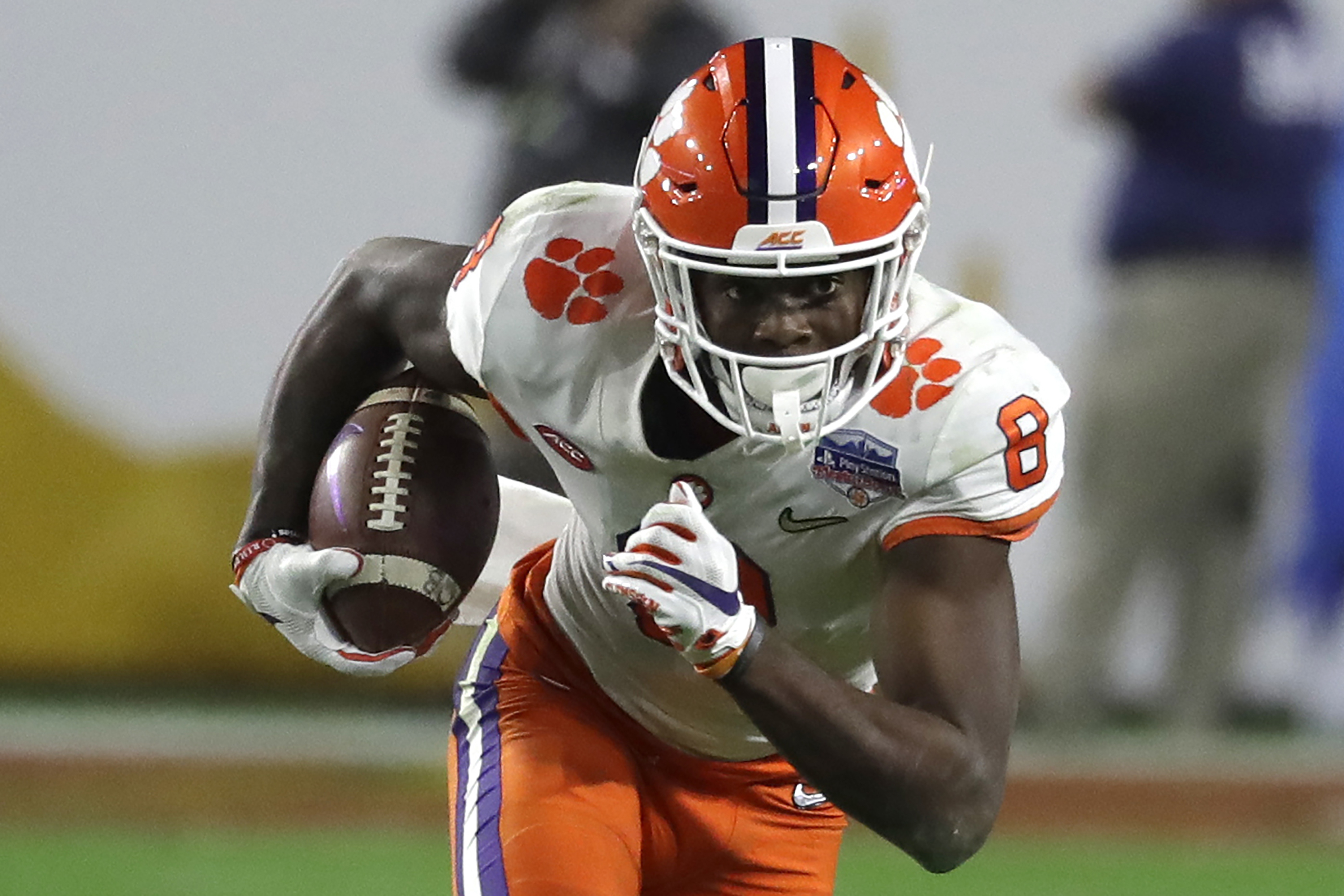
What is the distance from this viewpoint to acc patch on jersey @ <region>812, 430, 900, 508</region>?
1.69 m

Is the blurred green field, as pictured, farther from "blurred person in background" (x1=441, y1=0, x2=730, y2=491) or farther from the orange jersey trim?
the orange jersey trim

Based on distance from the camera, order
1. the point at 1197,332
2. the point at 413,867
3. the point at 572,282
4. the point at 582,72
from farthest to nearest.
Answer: the point at 1197,332, the point at 582,72, the point at 413,867, the point at 572,282

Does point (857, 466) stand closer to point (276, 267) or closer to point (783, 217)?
point (783, 217)

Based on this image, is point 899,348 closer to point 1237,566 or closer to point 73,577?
point 1237,566

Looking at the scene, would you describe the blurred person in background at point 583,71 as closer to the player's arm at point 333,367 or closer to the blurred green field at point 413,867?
the blurred green field at point 413,867

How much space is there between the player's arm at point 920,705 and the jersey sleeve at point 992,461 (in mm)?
18

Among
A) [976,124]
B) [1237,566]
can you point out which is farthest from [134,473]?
[1237,566]

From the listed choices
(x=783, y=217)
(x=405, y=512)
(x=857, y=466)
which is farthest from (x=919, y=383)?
(x=405, y=512)

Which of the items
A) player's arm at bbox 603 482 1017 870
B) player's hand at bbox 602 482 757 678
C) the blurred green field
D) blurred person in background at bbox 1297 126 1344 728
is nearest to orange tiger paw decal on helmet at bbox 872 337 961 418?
player's arm at bbox 603 482 1017 870

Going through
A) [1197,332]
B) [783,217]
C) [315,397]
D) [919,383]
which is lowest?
[1197,332]

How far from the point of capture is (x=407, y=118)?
4.65 m

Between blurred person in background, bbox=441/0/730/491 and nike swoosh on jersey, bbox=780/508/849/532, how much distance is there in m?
2.22

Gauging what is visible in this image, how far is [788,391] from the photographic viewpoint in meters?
1.64

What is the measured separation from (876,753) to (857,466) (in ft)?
0.88
